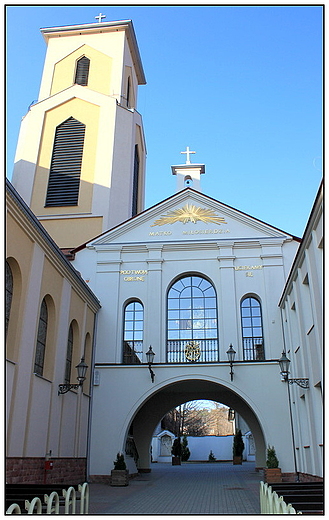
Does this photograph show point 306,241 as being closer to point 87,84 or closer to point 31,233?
point 31,233

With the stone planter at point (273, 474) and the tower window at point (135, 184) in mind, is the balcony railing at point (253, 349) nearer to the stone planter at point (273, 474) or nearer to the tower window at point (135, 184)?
the stone planter at point (273, 474)

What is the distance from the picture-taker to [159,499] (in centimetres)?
1398

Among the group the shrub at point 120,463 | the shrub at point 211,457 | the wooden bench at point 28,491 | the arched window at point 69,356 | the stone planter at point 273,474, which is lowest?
the shrub at point 211,457

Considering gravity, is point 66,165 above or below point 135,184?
below

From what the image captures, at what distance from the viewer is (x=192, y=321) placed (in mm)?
20672


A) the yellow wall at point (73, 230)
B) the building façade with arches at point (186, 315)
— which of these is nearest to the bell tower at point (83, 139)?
the yellow wall at point (73, 230)

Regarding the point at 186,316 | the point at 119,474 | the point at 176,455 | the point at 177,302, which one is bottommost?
the point at 176,455

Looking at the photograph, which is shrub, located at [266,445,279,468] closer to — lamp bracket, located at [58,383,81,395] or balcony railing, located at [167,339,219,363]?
balcony railing, located at [167,339,219,363]

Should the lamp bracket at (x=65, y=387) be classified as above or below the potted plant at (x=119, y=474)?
above

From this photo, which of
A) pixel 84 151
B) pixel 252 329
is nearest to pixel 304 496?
pixel 252 329

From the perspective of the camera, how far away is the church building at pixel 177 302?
1728 centimetres

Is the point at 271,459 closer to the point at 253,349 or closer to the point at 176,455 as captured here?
the point at 253,349

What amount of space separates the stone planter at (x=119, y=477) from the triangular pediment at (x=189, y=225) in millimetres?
9565

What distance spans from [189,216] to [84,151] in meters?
8.93
